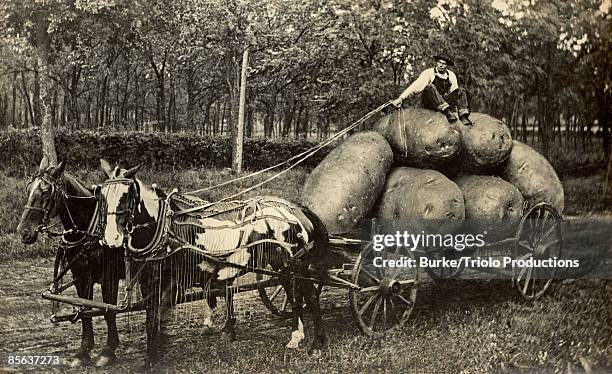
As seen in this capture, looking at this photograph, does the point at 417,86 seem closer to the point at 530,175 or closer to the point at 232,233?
the point at 530,175

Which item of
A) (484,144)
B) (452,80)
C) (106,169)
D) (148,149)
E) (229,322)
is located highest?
(452,80)

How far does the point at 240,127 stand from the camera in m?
4.50

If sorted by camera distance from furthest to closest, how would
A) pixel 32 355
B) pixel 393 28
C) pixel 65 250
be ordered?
pixel 393 28
pixel 32 355
pixel 65 250

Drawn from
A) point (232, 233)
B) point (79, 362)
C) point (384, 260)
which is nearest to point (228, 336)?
point (232, 233)

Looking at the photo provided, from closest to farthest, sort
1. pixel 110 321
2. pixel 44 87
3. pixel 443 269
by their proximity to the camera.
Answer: pixel 110 321, pixel 44 87, pixel 443 269

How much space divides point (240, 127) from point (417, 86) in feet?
4.06

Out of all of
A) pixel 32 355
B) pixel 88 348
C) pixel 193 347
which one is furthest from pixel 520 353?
pixel 32 355

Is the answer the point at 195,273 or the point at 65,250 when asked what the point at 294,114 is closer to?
the point at 195,273

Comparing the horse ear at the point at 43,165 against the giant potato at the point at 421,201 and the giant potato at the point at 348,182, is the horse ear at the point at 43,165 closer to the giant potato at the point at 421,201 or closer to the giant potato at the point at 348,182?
the giant potato at the point at 348,182

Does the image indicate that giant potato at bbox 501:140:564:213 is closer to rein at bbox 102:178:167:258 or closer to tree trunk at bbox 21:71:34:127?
rein at bbox 102:178:167:258

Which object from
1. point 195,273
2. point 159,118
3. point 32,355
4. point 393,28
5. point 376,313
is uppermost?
point 393,28

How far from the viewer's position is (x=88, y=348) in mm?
4121

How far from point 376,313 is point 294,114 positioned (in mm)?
1457

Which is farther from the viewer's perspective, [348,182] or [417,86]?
[417,86]
